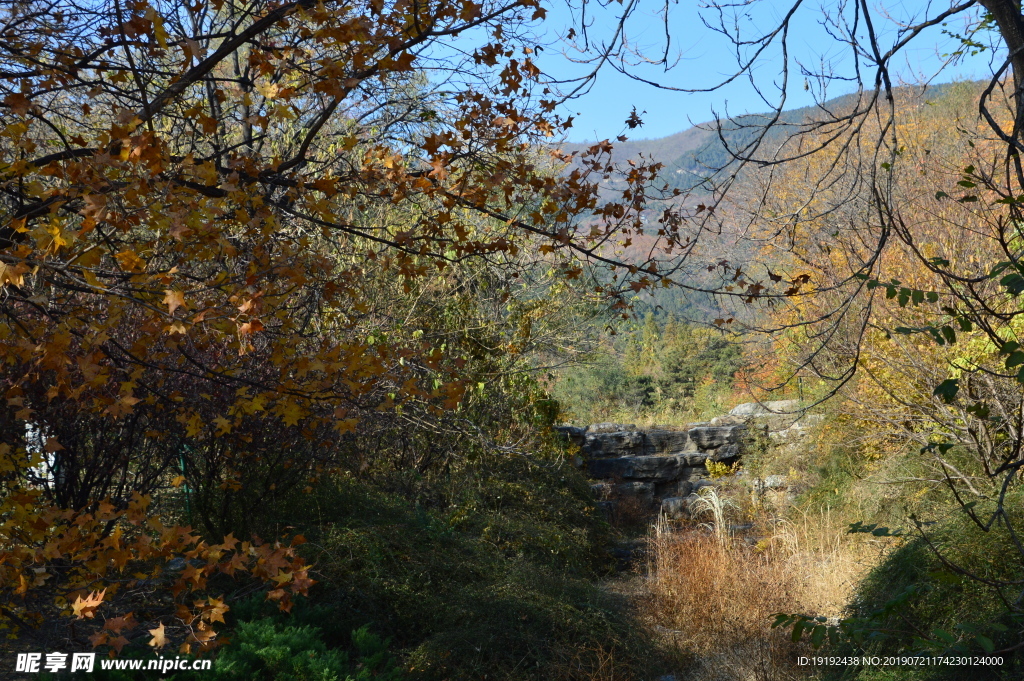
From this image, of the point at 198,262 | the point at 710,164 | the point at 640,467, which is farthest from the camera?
the point at 640,467

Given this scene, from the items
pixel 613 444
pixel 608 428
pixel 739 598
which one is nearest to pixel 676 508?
pixel 613 444

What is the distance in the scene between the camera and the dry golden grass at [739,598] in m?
4.75

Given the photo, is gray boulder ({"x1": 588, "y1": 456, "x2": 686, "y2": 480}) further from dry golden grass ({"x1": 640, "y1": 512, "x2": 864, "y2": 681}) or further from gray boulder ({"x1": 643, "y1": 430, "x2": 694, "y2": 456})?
dry golden grass ({"x1": 640, "y1": 512, "x2": 864, "y2": 681})

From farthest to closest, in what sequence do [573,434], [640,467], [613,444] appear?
[613,444] < [640,467] < [573,434]

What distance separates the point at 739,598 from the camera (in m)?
5.45

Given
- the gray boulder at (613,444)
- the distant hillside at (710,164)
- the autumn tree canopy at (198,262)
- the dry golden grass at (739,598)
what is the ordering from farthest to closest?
the gray boulder at (613,444)
the dry golden grass at (739,598)
the distant hillside at (710,164)
the autumn tree canopy at (198,262)

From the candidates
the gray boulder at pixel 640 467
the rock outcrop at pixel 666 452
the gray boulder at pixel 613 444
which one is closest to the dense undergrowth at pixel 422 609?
the rock outcrop at pixel 666 452

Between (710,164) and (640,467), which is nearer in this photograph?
(710,164)

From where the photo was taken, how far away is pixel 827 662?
418 cm

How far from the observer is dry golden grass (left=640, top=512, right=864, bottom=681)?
475 centimetres

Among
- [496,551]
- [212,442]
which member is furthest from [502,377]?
[212,442]

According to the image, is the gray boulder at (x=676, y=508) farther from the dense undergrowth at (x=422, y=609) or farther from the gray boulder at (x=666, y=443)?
the dense undergrowth at (x=422, y=609)

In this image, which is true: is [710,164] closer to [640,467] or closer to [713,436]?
[640,467]

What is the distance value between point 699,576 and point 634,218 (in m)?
3.00
